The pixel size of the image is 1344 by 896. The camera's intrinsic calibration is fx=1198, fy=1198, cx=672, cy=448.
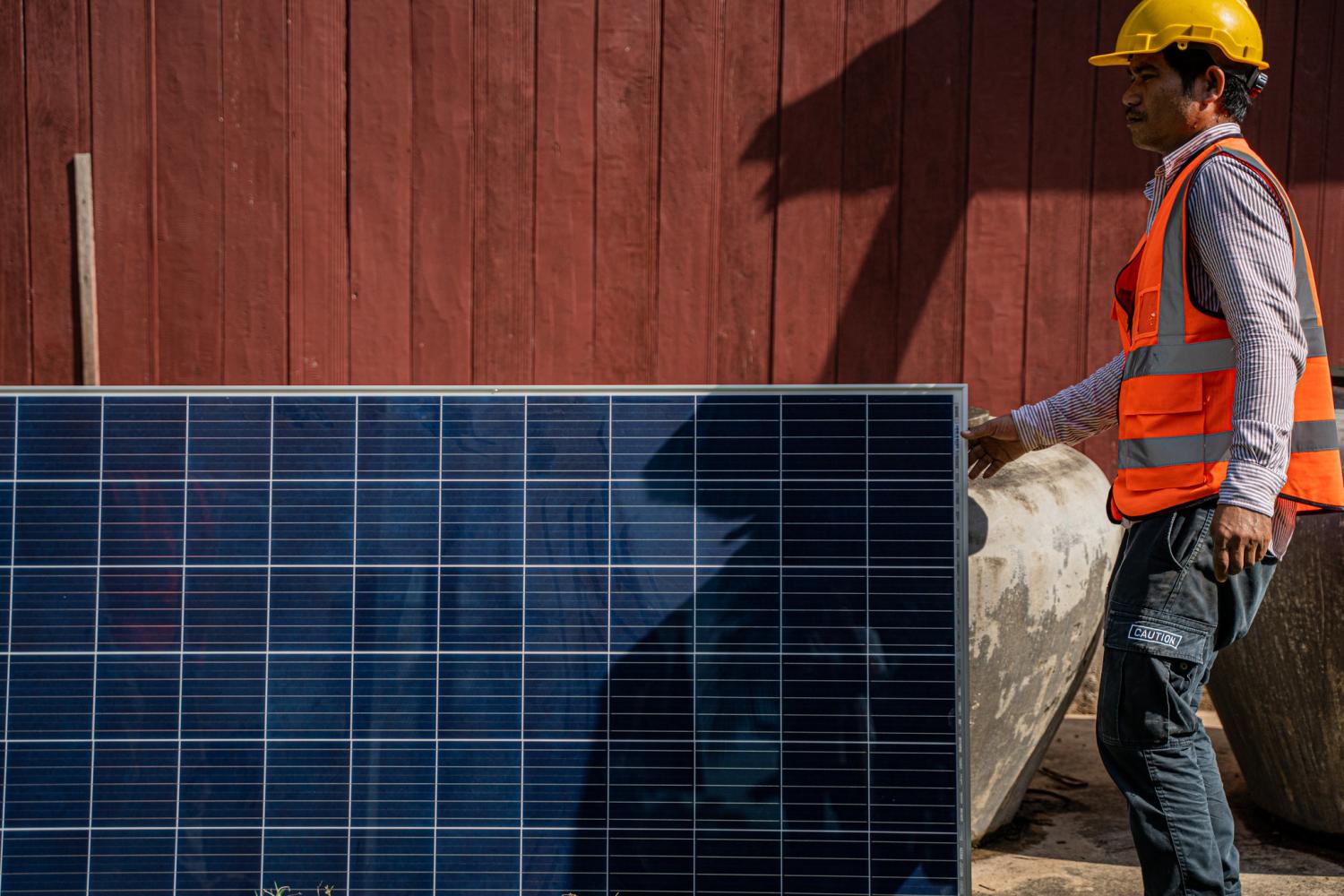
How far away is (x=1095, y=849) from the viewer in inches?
146

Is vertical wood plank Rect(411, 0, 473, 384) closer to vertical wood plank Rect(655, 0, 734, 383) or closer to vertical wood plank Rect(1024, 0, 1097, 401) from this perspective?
vertical wood plank Rect(655, 0, 734, 383)

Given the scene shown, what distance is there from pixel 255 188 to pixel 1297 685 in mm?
4319

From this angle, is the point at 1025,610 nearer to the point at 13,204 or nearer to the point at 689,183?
the point at 689,183

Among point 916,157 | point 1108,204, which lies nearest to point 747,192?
point 916,157

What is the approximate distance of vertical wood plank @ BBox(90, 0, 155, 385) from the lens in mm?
5059

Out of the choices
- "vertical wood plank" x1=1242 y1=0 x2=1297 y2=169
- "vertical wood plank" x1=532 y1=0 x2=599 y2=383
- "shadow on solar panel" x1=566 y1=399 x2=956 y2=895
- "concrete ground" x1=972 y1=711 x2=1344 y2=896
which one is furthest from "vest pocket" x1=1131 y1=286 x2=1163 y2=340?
"vertical wood plank" x1=1242 y1=0 x2=1297 y2=169

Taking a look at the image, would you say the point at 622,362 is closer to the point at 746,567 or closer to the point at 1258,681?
the point at 746,567

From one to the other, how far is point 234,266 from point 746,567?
3.15 meters

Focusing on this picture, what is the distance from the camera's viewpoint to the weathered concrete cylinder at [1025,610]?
3432 mm

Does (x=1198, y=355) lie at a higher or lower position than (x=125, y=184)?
lower

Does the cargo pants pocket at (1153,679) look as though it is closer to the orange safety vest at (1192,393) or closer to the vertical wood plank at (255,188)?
the orange safety vest at (1192,393)

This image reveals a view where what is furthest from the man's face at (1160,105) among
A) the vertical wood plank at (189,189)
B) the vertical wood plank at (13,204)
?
the vertical wood plank at (13,204)

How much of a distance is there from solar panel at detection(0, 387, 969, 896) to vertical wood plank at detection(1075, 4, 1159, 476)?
2421 mm

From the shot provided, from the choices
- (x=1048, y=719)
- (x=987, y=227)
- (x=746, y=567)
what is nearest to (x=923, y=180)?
(x=987, y=227)
